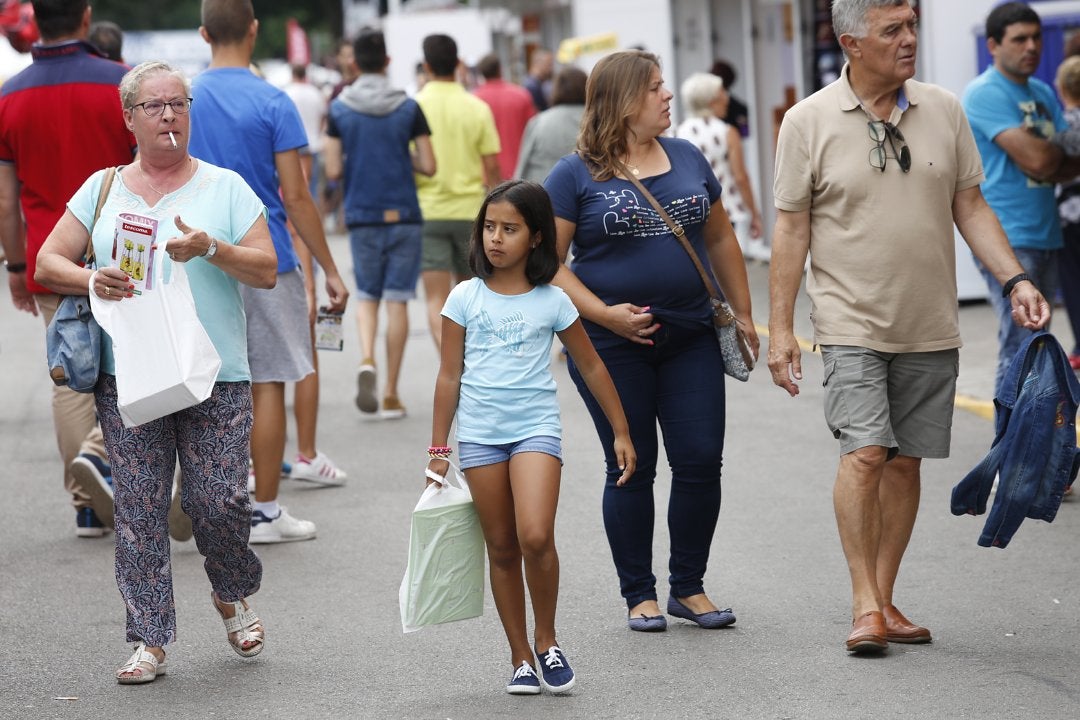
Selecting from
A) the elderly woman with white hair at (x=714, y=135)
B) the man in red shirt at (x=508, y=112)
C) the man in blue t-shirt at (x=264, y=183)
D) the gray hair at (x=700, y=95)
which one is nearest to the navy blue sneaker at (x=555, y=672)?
the man in blue t-shirt at (x=264, y=183)

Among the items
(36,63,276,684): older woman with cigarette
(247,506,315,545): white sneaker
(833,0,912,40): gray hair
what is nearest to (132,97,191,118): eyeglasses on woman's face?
(36,63,276,684): older woman with cigarette

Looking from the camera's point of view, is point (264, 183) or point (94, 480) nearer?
point (94, 480)

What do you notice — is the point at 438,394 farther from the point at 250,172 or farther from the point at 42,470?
the point at 42,470

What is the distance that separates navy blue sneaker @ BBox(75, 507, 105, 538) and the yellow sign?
1159 centimetres

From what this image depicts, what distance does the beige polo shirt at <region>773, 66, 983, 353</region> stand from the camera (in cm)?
528

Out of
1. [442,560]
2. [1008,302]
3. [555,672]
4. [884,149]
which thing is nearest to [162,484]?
[442,560]

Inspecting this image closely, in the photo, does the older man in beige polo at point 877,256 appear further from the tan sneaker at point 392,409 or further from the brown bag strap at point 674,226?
the tan sneaker at point 392,409

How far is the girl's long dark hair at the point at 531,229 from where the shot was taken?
493 cm

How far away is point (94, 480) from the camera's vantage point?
22.5 feet

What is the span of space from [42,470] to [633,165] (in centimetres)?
473

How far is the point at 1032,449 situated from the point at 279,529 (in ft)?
10.8

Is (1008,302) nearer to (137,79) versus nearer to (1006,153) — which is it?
(1006,153)

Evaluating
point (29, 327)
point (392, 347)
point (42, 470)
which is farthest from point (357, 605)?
point (29, 327)

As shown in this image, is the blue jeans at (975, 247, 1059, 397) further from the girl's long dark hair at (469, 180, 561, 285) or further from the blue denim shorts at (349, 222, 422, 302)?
the blue denim shorts at (349, 222, 422, 302)
